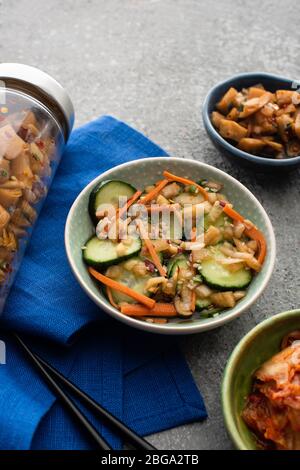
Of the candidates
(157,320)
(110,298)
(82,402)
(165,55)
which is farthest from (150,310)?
(165,55)

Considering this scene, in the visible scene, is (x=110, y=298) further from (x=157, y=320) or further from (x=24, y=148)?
(x=24, y=148)

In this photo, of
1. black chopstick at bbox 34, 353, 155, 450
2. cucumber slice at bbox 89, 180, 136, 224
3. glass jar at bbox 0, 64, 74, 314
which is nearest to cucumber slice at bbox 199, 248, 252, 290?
cucumber slice at bbox 89, 180, 136, 224

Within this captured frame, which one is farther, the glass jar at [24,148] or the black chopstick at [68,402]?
the glass jar at [24,148]

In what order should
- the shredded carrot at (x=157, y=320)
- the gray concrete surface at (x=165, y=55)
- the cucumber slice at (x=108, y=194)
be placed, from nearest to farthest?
the shredded carrot at (x=157, y=320) → the cucumber slice at (x=108, y=194) → the gray concrete surface at (x=165, y=55)

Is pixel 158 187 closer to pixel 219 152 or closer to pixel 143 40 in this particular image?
pixel 219 152

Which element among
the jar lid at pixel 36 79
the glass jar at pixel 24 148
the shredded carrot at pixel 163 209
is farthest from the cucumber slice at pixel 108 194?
the jar lid at pixel 36 79

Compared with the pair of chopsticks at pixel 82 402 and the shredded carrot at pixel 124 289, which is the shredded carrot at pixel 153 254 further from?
the pair of chopsticks at pixel 82 402

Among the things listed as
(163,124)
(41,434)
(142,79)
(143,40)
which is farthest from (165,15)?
(41,434)
